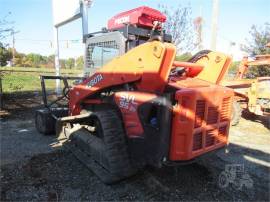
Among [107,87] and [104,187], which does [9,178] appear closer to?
[104,187]

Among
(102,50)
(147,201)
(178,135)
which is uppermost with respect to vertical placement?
(102,50)

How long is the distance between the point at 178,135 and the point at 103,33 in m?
2.30

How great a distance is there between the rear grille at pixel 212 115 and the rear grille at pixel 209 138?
0.14 metres

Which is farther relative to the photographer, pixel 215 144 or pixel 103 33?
pixel 103 33

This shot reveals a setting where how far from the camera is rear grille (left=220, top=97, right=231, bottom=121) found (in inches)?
153

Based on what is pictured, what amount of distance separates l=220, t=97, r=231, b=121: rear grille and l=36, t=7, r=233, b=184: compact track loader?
0.01 m

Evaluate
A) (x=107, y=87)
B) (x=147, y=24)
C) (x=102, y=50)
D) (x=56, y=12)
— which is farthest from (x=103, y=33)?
(x=56, y=12)

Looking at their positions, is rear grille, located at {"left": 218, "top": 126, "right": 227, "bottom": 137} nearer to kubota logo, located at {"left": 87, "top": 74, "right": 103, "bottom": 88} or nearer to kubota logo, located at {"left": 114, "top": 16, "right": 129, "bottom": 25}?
kubota logo, located at {"left": 87, "top": 74, "right": 103, "bottom": 88}

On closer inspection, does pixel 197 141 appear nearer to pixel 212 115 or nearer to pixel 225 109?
pixel 212 115

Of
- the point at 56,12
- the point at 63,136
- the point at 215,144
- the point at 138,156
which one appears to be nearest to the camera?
the point at 138,156

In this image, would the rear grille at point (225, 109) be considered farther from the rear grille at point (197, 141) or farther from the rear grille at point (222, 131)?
the rear grille at point (197, 141)

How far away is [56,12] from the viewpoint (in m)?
10.5

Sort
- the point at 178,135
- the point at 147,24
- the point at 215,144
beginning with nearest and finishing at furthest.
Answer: the point at 178,135 < the point at 215,144 < the point at 147,24

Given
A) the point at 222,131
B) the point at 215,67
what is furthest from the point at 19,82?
the point at 222,131
